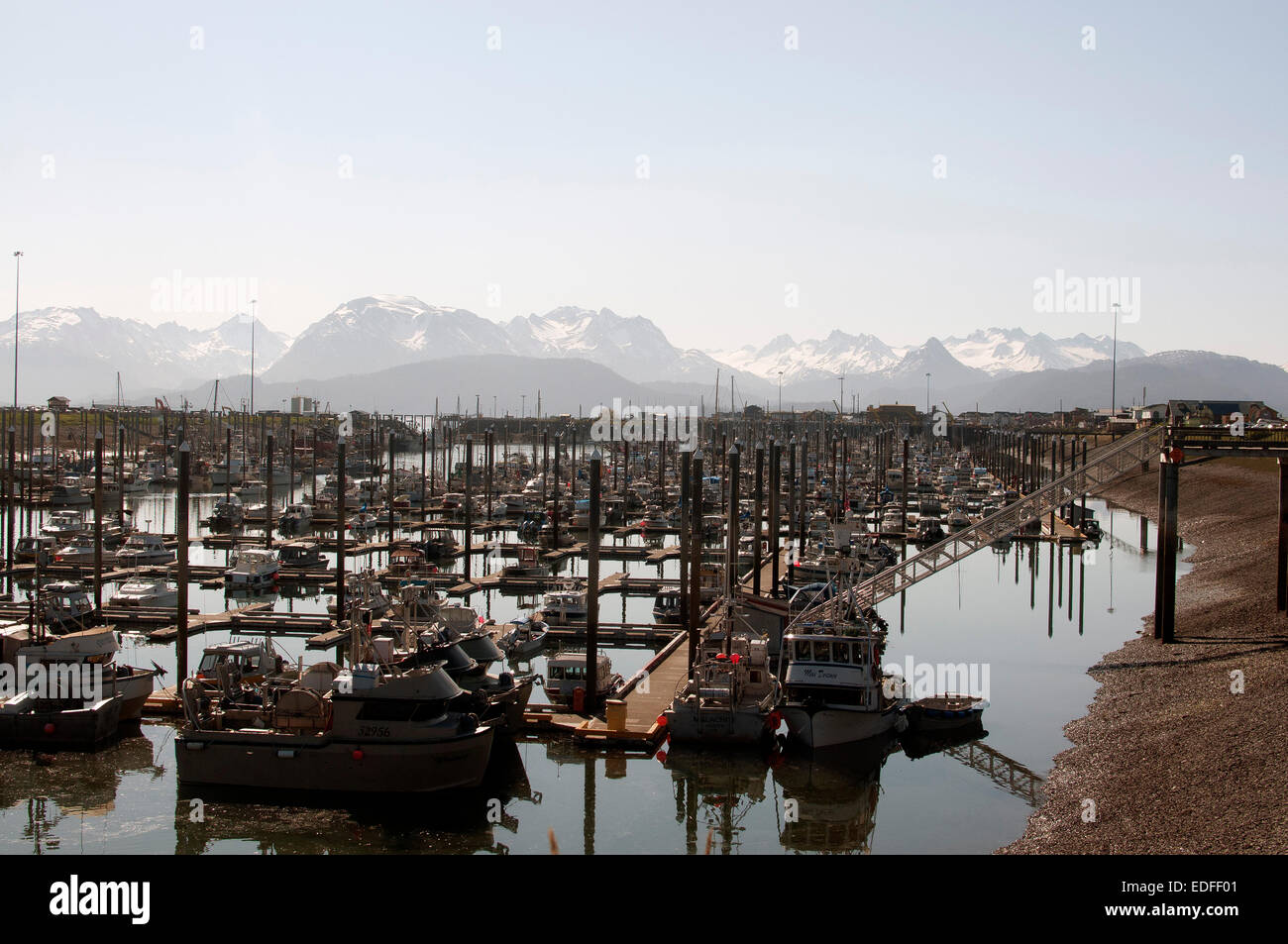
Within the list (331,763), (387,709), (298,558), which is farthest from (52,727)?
(298,558)

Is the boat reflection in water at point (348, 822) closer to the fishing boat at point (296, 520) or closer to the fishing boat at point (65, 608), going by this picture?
the fishing boat at point (65, 608)

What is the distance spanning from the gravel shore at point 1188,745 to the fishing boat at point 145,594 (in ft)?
130

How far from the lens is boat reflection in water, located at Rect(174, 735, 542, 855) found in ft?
78.0

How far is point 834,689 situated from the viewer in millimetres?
29969

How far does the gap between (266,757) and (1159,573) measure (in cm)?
3023

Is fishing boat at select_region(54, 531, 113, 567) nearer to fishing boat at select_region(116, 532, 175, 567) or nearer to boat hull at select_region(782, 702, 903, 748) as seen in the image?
fishing boat at select_region(116, 532, 175, 567)

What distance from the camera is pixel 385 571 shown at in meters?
57.9

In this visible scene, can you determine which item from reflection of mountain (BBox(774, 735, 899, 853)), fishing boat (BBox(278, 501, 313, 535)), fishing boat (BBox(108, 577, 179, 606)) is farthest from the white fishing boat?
fishing boat (BBox(278, 501, 313, 535))

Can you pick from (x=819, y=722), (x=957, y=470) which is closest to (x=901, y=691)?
(x=819, y=722)

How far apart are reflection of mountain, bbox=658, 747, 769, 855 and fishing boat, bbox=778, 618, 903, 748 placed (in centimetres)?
168

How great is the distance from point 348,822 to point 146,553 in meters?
44.3

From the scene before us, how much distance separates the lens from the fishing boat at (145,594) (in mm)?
49562

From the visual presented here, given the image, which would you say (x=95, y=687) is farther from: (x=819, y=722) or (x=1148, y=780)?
(x=1148, y=780)

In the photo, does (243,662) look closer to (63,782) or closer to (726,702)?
(63,782)
